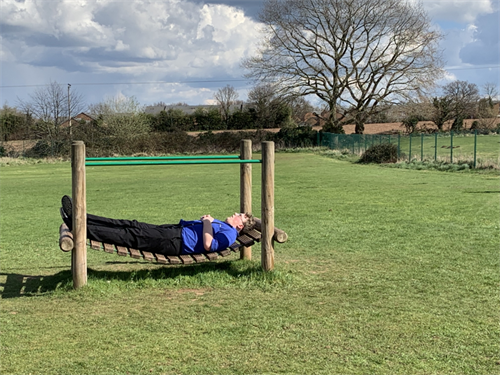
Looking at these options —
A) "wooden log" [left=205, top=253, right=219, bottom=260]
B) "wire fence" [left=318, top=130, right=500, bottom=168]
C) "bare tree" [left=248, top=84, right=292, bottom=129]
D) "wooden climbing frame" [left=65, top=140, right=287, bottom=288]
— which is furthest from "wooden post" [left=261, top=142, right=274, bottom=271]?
"bare tree" [left=248, top=84, right=292, bottom=129]

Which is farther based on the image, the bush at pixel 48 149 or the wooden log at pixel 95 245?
the bush at pixel 48 149

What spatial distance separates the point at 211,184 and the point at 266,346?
1620 centimetres

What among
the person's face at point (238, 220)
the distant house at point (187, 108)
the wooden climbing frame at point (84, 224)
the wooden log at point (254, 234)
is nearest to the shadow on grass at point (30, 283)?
the wooden climbing frame at point (84, 224)

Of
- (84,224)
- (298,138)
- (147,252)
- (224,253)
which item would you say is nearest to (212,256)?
(224,253)

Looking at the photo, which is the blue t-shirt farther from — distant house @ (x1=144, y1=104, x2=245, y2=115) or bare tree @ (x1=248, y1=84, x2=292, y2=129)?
distant house @ (x1=144, y1=104, x2=245, y2=115)

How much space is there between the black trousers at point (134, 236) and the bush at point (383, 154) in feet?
88.1

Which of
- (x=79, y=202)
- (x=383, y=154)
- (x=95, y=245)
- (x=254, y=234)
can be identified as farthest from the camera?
(x=383, y=154)

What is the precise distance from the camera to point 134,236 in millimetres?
6059

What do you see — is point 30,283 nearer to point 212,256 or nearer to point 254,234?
point 212,256

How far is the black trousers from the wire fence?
68.8 ft

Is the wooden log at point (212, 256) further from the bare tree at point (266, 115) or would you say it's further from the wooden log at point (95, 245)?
the bare tree at point (266, 115)

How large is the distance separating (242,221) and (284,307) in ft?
Result: 5.55

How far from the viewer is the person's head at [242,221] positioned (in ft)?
22.1

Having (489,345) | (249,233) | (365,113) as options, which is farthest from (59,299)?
(365,113)
